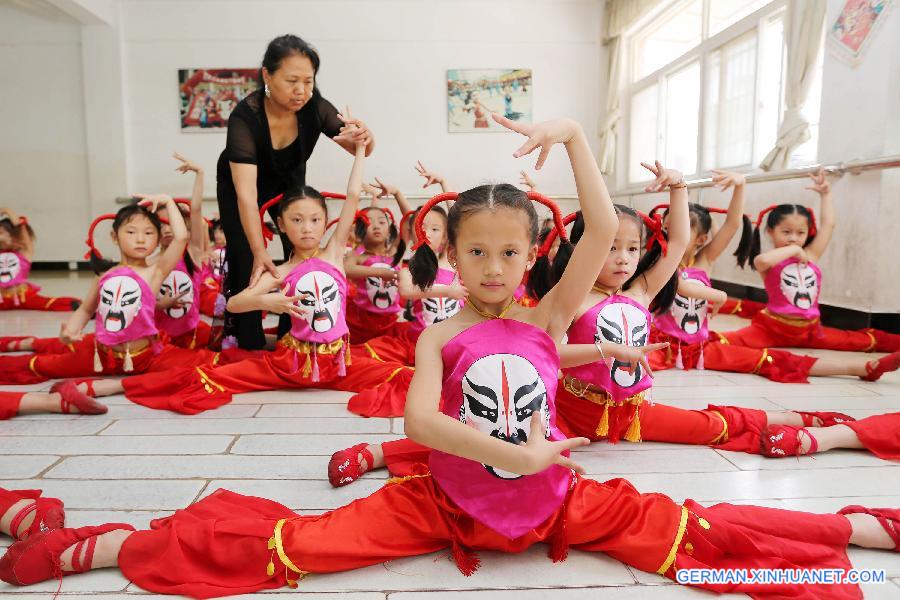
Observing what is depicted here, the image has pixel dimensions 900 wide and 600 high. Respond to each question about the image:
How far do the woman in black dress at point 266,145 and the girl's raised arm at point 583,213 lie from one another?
154cm

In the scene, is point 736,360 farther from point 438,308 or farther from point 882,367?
point 438,308

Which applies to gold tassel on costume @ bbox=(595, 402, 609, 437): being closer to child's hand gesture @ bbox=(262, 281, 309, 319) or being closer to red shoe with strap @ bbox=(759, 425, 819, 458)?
red shoe with strap @ bbox=(759, 425, 819, 458)

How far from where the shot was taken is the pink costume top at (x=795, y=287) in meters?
3.20

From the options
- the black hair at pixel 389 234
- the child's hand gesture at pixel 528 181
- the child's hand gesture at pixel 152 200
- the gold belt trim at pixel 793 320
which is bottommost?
the gold belt trim at pixel 793 320

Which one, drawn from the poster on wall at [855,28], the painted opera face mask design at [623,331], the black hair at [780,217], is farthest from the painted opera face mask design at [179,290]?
the poster on wall at [855,28]

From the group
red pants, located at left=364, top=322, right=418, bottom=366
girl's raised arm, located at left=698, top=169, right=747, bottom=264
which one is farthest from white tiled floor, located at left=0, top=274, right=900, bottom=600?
girl's raised arm, located at left=698, top=169, right=747, bottom=264

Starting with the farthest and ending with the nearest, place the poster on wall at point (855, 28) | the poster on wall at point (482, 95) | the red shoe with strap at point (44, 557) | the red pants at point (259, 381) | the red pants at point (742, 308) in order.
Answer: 1. the poster on wall at point (482, 95)
2. the red pants at point (742, 308)
3. the poster on wall at point (855, 28)
4. the red pants at point (259, 381)
5. the red shoe with strap at point (44, 557)

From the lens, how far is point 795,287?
3209mm

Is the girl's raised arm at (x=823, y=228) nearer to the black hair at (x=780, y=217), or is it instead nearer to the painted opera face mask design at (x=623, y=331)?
the black hair at (x=780, y=217)

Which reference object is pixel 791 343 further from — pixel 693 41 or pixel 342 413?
pixel 693 41

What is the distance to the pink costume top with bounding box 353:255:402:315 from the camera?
331 centimetres

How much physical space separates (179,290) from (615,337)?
2.23m

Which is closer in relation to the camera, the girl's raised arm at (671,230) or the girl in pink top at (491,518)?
the girl in pink top at (491,518)

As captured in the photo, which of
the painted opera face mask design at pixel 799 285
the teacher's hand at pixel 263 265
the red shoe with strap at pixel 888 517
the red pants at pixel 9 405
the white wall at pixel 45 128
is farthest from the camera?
the white wall at pixel 45 128
